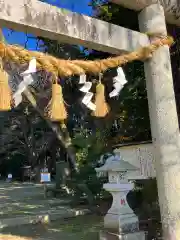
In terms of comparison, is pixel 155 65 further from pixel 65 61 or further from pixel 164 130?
pixel 65 61

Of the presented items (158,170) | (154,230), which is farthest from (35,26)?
(154,230)

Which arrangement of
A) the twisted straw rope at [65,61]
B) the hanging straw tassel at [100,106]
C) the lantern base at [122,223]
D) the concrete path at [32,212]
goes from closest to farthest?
the twisted straw rope at [65,61], the hanging straw tassel at [100,106], the lantern base at [122,223], the concrete path at [32,212]

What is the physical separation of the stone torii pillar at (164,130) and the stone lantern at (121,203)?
50.3 inches

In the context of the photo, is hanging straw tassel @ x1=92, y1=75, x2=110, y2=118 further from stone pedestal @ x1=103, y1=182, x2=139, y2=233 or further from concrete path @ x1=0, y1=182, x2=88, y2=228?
concrete path @ x1=0, y1=182, x2=88, y2=228

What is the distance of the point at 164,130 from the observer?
2975 mm

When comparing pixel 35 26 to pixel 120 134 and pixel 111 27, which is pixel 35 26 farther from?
pixel 120 134

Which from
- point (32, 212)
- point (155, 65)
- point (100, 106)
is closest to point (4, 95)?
point (100, 106)

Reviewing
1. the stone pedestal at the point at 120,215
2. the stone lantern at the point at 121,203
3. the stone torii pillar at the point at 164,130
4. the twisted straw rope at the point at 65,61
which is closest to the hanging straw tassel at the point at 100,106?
the twisted straw rope at the point at 65,61

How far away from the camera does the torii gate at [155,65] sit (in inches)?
102

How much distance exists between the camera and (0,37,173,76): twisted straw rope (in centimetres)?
225

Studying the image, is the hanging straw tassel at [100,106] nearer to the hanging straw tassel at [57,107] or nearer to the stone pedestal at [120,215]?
the hanging straw tassel at [57,107]

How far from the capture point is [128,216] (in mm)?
4270

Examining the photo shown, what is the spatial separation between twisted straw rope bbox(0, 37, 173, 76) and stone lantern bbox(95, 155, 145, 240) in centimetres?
179

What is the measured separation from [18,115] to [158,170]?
16343mm
